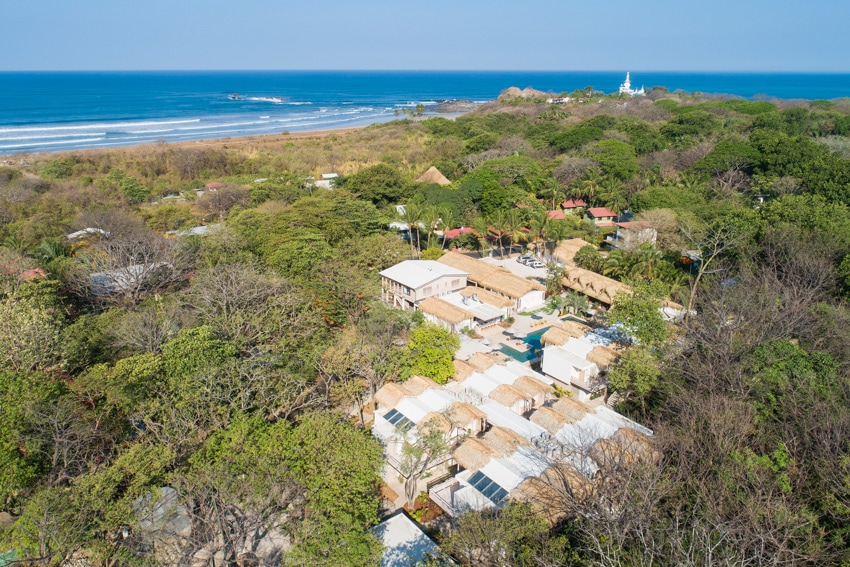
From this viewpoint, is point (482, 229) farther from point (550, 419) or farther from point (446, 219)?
point (550, 419)

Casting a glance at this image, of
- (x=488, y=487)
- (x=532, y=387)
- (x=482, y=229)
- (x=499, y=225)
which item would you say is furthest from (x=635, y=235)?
(x=488, y=487)

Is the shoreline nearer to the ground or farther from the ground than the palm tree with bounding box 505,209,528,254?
farther from the ground

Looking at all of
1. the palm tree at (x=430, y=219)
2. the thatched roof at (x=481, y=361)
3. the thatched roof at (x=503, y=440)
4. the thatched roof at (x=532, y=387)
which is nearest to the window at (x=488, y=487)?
the thatched roof at (x=503, y=440)

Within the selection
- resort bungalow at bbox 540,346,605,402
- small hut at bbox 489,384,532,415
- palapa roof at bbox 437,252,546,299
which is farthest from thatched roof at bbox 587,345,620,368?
palapa roof at bbox 437,252,546,299

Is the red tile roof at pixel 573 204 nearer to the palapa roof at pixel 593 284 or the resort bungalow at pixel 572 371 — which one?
the palapa roof at pixel 593 284

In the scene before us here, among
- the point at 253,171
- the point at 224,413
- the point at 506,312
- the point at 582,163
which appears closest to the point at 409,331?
the point at 506,312

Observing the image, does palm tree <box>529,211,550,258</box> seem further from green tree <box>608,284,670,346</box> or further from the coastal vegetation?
green tree <box>608,284,670,346</box>
